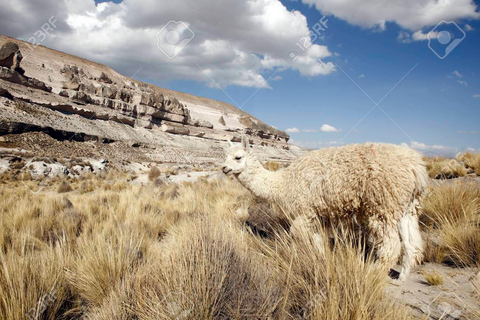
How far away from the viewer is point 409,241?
2.74m

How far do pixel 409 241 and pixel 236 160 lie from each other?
8.64ft

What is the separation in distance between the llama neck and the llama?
0.64 m

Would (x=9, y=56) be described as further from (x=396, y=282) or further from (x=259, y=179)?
(x=396, y=282)

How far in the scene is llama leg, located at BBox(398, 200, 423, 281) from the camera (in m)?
2.67

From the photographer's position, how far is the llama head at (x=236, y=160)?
429cm

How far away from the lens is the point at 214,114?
230 ft

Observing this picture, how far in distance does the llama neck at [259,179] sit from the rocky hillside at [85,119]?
2195 centimetres

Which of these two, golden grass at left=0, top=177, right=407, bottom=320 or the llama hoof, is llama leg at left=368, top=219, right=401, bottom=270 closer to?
the llama hoof

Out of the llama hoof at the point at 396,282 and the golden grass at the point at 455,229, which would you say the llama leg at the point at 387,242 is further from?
the golden grass at the point at 455,229

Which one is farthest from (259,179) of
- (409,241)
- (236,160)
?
(409,241)

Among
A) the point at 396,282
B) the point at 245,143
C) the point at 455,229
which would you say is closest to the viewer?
the point at 396,282

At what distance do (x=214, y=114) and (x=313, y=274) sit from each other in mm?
69818

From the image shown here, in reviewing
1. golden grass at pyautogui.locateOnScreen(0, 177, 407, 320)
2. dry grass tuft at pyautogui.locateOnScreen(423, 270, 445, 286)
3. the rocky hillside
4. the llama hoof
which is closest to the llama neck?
golden grass at pyautogui.locateOnScreen(0, 177, 407, 320)

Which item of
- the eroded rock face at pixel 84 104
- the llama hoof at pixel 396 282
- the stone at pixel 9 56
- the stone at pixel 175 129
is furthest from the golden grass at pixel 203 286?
the stone at pixel 175 129
